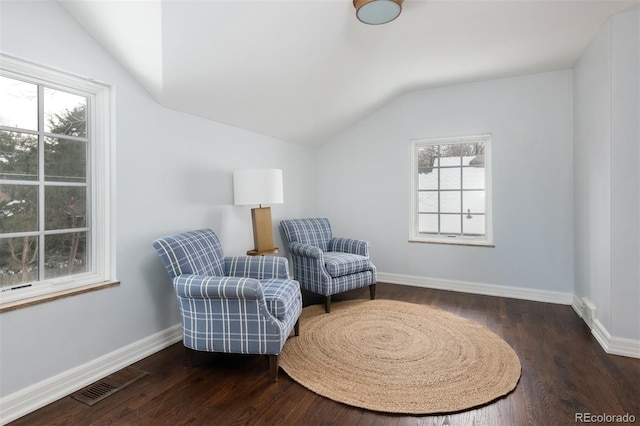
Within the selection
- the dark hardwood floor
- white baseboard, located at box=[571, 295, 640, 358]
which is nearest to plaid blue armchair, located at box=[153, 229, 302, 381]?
the dark hardwood floor

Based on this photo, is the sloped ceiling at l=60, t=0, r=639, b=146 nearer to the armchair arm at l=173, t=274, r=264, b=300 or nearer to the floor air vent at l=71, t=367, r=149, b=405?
the armchair arm at l=173, t=274, r=264, b=300

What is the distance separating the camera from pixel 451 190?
13.2ft

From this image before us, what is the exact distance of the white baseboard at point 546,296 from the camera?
2.29 metres

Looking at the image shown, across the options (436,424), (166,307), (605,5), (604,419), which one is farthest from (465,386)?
(605,5)

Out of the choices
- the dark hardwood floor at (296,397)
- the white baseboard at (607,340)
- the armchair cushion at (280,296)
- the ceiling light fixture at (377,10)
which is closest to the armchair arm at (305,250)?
the armchair cushion at (280,296)

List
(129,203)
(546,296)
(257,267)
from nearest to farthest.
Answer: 1. (129,203)
2. (257,267)
3. (546,296)

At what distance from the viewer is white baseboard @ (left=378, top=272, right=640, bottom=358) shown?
2.29 m

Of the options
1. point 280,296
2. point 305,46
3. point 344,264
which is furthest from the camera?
point 344,264

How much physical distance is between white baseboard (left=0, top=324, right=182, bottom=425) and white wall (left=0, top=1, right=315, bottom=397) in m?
0.04

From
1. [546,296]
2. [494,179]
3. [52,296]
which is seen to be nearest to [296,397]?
[52,296]

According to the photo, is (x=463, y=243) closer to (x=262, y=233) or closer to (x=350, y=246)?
(x=350, y=246)

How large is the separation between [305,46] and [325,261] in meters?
1.92

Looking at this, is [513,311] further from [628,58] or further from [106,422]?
[106,422]

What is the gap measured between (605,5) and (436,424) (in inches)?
115
